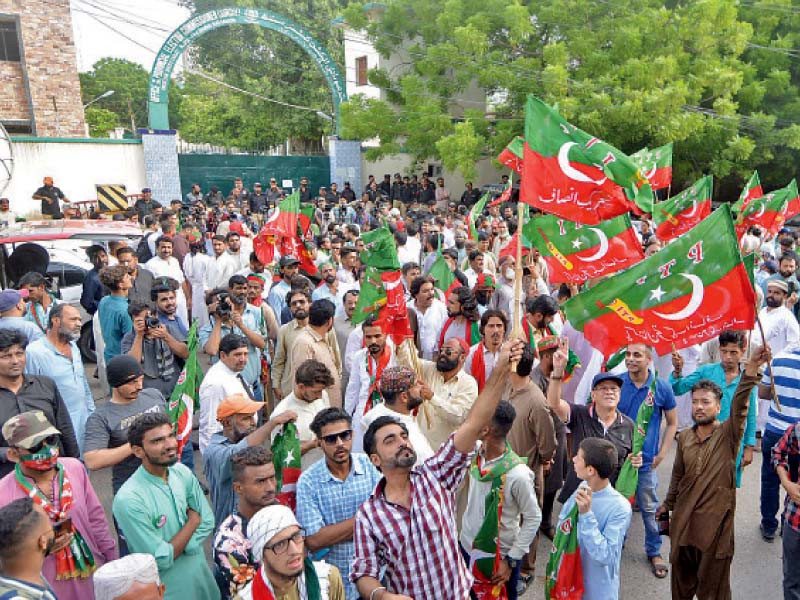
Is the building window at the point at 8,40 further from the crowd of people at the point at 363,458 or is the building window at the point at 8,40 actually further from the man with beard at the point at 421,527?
the man with beard at the point at 421,527

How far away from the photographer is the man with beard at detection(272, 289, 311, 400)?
20.2 ft

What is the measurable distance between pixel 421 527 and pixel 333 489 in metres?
0.77

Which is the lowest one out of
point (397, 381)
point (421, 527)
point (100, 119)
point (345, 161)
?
point (421, 527)

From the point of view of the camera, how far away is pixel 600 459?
135 inches

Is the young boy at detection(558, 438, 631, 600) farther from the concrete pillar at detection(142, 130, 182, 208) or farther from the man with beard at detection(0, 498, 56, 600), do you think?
the concrete pillar at detection(142, 130, 182, 208)

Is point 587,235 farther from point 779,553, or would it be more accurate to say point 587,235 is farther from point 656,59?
point 656,59

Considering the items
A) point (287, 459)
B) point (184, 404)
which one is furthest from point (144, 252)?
→ point (287, 459)

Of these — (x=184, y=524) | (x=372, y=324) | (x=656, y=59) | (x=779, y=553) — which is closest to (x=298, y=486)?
(x=184, y=524)

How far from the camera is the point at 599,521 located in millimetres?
3475

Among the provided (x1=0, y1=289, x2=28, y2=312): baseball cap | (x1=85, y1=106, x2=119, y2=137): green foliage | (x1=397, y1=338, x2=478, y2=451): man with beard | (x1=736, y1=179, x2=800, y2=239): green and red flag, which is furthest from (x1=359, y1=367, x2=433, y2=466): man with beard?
(x1=85, y1=106, x2=119, y2=137): green foliage

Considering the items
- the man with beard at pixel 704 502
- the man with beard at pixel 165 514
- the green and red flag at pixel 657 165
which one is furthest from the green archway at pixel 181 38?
the man with beard at pixel 704 502

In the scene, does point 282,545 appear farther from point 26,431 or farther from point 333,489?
point 26,431

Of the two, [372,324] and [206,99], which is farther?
[206,99]

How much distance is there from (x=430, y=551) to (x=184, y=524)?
54.7 inches
